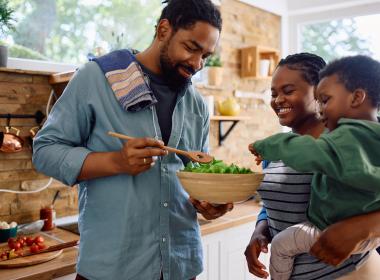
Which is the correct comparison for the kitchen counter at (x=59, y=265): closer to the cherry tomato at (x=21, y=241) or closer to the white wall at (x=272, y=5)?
the cherry tomato at (x=21, y=241)

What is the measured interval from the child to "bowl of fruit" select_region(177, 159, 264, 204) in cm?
8

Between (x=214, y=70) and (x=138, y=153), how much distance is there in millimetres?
1895

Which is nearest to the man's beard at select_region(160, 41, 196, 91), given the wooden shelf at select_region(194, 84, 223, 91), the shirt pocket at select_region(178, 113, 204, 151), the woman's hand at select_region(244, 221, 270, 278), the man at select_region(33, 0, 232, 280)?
the man at select_region(33, 0, 232, 280)

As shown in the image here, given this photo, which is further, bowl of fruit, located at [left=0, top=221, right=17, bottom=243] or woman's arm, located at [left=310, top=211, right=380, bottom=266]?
bowl of fruit, located at [left=0, top=221, right=17, bottom=243]

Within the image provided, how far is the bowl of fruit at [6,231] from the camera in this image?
1727mm

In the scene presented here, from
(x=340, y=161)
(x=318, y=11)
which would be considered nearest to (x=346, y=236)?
(x=340, y=161)

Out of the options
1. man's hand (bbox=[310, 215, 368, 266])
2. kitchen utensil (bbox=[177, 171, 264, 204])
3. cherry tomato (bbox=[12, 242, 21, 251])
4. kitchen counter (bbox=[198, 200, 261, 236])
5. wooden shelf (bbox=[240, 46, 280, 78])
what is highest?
wooden shelf (bbox=[240, 46, 280, 78])

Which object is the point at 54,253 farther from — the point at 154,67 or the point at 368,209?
the point at 368,209

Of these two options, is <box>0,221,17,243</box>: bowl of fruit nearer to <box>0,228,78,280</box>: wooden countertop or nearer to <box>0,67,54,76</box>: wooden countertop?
<box>0,228,78,280</box>: wooden countertop

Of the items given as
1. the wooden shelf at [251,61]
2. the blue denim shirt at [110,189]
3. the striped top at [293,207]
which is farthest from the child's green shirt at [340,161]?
the wooden shelf at [251,61]

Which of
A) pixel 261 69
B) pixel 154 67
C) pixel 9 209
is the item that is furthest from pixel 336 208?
pixel 261 69

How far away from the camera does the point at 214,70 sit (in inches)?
110

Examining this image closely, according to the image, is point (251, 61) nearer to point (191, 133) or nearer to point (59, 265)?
point (191, 133)

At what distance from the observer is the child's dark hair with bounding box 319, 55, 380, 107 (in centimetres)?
111
